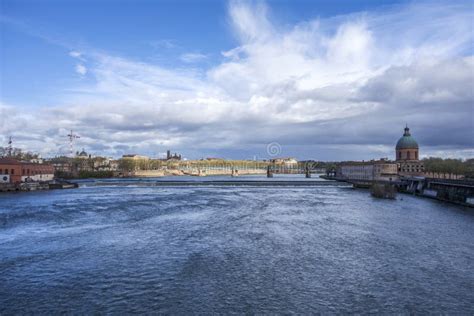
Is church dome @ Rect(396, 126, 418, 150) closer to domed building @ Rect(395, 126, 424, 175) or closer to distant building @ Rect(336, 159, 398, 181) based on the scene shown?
domed building @ Rect(395, 126, 424, 175)

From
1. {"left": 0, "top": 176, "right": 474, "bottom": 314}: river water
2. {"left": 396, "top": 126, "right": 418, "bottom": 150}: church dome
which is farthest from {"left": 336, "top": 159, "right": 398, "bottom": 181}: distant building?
{"left": 0, "top": 176, "right": 474, "bottom": 314}: river water

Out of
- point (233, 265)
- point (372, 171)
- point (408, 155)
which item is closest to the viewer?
point (233, 265)

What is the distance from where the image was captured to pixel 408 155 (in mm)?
103438

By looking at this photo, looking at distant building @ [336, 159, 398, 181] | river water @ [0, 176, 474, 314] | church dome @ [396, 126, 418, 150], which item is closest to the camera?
river water @ [0, 176, 474, 314]

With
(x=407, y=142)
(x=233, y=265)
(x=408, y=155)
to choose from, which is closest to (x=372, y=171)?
(x=408, y=155)

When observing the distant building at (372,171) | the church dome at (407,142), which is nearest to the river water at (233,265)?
the distant building at (372,171)

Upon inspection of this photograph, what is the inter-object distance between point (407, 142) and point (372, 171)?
1217 centimetres

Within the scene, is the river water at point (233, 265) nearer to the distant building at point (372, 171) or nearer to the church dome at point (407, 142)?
the distant building at point (372, 171)

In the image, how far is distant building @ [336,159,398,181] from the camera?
99688 mm

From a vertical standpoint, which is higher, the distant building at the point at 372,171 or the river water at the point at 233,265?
the distant building at the point at 372,171

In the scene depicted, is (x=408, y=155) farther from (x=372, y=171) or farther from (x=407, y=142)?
(x=372, y=171)

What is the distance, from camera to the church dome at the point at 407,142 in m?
103

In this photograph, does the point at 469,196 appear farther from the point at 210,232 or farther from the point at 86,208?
the point at 86,208

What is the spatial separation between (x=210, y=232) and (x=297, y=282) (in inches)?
466
